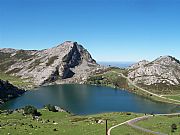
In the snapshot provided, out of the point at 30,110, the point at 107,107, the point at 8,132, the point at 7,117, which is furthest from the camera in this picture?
the point at 107,107

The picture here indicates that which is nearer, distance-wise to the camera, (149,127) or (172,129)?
(172,129)

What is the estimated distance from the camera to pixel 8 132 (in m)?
80.4

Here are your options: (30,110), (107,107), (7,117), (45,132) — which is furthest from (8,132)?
(107,107)

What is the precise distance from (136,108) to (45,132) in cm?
12020

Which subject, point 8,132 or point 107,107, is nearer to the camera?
point 8,132

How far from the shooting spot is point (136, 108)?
7672 inches

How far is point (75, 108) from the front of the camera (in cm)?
18688

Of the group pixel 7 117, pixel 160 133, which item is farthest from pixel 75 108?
pixel 160 133

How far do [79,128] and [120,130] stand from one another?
39.2 feet

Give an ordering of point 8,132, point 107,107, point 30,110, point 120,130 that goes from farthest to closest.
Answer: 1. point 107,107
2. point 30,110
3. point 120,130
4. point 8,132

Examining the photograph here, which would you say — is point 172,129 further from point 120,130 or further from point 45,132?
point 45,132

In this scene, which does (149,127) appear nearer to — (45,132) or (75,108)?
(45,132)

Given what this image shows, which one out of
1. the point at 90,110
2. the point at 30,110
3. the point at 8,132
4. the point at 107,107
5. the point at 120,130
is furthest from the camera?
the point at 107,107

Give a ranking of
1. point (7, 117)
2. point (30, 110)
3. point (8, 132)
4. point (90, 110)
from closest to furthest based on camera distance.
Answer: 1. point (8, 132)
2. point (7, 117)
3. point (30, 110)
4. point (90, 110)
